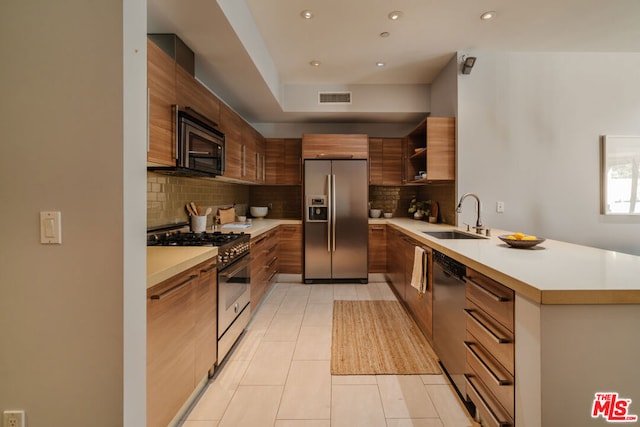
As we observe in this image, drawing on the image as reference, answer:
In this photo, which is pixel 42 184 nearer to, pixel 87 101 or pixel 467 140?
pixel 87 101

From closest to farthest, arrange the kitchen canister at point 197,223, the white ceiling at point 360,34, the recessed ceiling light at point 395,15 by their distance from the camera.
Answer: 1. the white ceiling at point 360,34
2. the recessed ceiling light at point 395,15
3. the kitchen canister at point 197,223

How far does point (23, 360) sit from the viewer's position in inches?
39.5

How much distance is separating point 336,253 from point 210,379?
2542mm

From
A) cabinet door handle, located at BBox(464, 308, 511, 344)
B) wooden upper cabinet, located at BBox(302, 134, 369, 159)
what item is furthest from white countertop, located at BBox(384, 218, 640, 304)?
wooden upper cabinet, located at BBox(302, 134, 369, 159)

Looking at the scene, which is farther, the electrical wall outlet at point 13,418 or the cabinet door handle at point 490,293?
the cabinet door handle at point 490,293

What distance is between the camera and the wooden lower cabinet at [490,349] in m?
1.21

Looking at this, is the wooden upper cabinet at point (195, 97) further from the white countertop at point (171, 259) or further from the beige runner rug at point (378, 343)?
the beige runner rug at point (378, 343)

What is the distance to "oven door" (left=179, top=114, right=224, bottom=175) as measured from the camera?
212 cm

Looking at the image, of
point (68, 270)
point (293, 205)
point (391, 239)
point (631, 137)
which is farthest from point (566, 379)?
point (293, 205)


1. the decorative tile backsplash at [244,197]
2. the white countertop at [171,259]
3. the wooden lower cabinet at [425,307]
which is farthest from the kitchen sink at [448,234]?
the white countertop at [171,259]

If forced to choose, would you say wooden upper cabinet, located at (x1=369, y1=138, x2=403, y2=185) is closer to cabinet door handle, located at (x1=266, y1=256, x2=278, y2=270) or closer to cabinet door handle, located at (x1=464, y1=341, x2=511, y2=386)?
cabinet door handle, located at (x1=266, y1=256, x2=278, y2=270)

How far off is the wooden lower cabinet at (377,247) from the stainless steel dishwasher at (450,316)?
2132 mm

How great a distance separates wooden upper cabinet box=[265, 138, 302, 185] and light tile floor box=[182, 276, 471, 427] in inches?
106

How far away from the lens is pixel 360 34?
9.53ft
